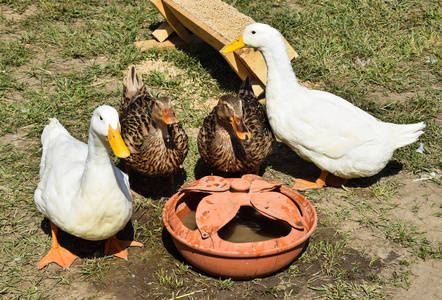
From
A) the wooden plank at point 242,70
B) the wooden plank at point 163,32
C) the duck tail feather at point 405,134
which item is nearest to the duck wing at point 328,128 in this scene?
the duck tail feather at point 405,134

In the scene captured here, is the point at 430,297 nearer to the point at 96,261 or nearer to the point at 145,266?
the point at 145,266

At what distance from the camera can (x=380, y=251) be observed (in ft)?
13.1

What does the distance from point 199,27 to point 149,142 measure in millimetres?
2087

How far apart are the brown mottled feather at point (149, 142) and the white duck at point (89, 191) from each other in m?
0.36

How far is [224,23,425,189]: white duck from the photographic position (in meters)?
4.38

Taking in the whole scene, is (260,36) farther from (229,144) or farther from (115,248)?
(115,248)

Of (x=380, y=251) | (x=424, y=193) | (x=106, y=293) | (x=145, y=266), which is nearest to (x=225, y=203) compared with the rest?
(x=145, y=266)

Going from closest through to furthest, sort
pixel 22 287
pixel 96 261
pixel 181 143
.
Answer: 1. pixel 22 287
2. pixel 96 261
3. pixel 181 143

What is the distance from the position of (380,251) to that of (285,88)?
5.38 feet

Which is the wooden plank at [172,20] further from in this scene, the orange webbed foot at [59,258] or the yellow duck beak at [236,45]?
the orange webbed foot at [59,258]

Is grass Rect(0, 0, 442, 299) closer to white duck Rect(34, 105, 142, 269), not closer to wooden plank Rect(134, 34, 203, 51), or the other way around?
wooden plank Rect(134, 34, 203, 51)

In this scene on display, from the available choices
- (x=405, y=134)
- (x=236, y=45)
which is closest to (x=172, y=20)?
(x=236, y=45)

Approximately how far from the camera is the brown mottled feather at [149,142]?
164 inches

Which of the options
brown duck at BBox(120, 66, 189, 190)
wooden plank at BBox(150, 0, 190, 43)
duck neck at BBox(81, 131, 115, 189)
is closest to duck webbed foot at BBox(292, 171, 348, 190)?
brown duck at BBox(120, 66, 189, 190)
